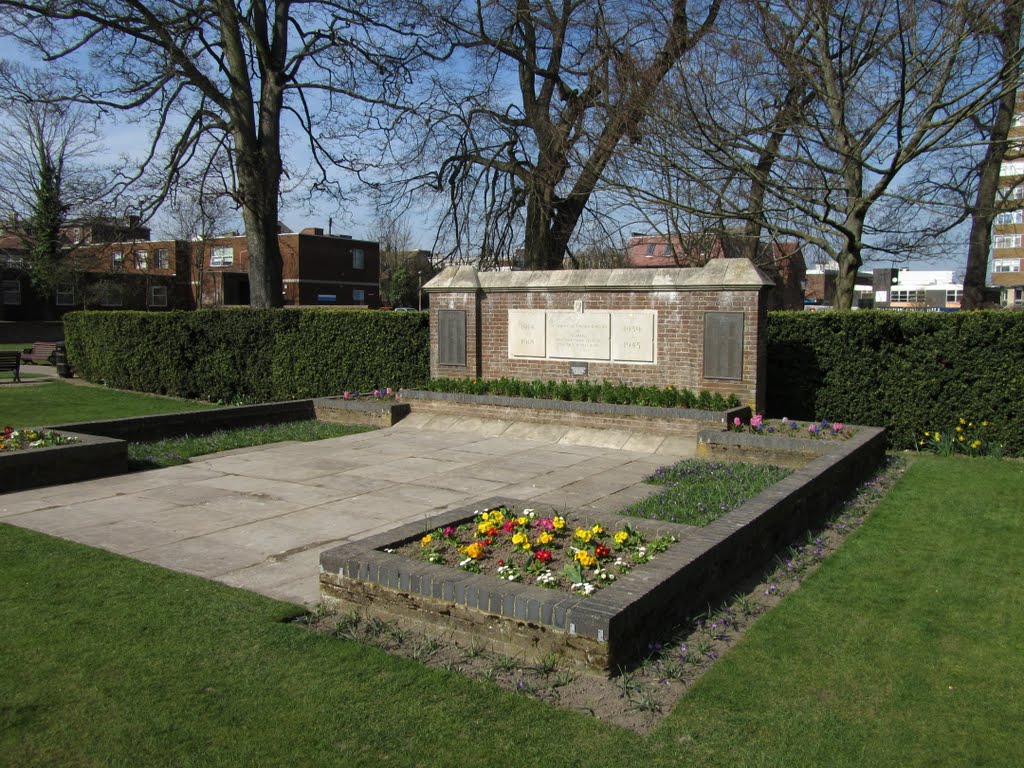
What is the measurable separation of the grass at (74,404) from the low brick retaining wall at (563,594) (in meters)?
12.5

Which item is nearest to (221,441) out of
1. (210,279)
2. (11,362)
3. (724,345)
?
(724,345)

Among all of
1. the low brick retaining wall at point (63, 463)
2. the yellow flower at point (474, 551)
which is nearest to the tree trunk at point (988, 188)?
the yellow flower at point (474, 551)

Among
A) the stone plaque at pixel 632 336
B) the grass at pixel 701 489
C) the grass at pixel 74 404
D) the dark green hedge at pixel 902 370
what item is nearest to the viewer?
the grass at pixel 701 489

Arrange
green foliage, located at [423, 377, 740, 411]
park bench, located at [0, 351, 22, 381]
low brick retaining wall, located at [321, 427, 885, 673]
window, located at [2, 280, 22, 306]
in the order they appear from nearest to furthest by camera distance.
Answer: low brick retaining wall, located at [321, 427, 885, 673]
green foliage, located at [423, 377, 740, 411]
park bench, located at [0, 351, 22, 381]
window, located at [2, 280, 22, 306]

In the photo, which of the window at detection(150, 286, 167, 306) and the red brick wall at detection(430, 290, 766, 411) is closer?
the red brick wall at detection(430, 290, 766, 411)

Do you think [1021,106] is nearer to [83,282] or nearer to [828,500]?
[828,500]

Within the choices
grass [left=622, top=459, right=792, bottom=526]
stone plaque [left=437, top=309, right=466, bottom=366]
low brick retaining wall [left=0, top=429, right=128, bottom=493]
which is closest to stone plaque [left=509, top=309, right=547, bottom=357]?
stone plaque [left=437, top=309, right=466, bottom=366]

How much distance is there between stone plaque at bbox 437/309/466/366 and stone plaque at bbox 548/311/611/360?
1784 millimetres

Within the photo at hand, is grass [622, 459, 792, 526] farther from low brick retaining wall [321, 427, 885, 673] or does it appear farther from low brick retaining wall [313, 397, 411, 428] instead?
low brick retaining wall [313, 397, 411, 428]

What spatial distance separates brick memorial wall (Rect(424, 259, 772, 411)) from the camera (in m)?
12.0

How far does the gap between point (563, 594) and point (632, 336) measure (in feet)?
28.6

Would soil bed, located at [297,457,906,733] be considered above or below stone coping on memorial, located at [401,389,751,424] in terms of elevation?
below

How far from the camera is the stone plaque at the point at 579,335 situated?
43.6 feet

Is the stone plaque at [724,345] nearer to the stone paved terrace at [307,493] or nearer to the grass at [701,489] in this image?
the stone paved terrace at [307,493]
